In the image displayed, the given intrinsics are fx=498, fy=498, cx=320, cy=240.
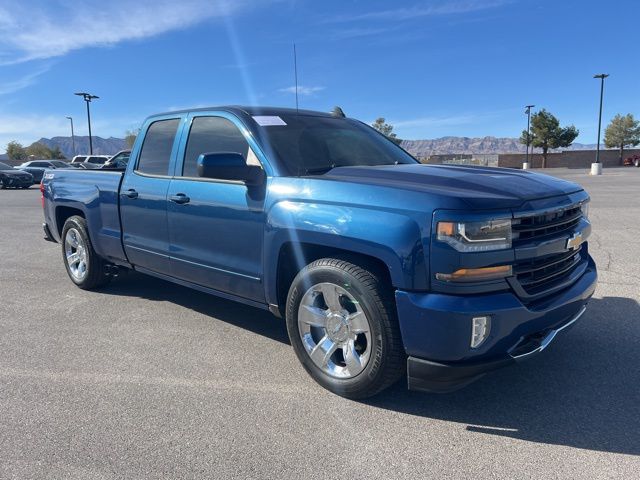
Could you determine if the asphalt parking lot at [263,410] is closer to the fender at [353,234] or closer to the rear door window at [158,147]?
the fender at [353,234]

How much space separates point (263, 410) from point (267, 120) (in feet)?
7.09

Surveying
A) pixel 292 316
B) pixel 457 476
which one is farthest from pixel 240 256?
pixel 457 476

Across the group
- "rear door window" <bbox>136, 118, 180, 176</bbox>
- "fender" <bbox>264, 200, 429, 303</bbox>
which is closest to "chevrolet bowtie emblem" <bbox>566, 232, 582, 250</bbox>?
"fender" <bbox>264, 200, 429, 303</bbox>

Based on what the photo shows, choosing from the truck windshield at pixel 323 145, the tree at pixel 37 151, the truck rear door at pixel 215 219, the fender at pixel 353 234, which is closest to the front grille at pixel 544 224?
the fender at pixel 353 234

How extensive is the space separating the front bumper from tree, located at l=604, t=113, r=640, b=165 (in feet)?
244

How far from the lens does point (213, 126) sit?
4102 mm

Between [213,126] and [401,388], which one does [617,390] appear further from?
[213,126]

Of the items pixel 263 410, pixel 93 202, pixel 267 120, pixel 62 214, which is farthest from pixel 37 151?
pixel 263 410

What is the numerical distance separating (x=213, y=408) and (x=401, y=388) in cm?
124

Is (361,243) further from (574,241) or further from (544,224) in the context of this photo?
(574,241)

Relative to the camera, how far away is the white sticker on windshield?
385 cm

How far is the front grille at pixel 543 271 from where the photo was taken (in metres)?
2.82

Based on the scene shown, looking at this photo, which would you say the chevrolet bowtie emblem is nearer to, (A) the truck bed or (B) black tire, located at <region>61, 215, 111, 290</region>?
(A) the truck bed

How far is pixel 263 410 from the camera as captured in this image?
305 cm
